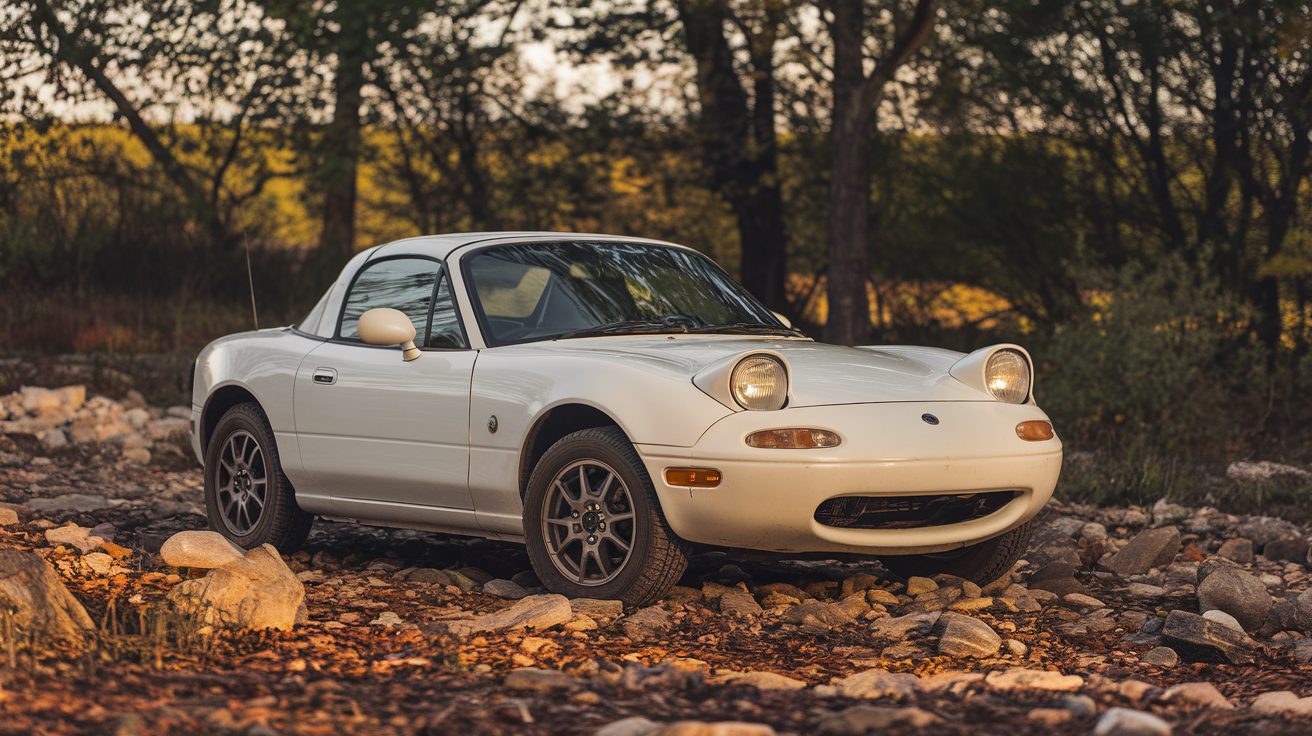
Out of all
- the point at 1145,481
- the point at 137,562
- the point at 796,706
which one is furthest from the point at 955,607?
the point at 1145,481

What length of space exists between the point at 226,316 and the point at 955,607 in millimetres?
16029

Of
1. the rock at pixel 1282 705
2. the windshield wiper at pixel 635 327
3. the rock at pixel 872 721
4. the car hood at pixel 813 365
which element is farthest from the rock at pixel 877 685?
the windshield wiper at pixel 635 327

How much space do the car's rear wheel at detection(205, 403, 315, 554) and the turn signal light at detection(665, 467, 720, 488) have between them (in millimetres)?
2486

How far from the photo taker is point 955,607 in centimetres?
555

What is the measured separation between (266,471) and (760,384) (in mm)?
2867

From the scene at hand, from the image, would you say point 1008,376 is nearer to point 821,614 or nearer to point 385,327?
point 821,614

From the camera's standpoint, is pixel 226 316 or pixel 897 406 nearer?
pixel 897 406

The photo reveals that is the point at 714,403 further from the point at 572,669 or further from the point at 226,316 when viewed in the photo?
the point at 226,316

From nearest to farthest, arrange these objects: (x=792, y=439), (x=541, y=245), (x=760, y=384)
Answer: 1. (x=792, y=439)
2. (x=760, y=384)
3. (x=541, y=245)

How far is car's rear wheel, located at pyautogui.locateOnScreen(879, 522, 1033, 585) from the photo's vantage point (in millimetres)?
5879

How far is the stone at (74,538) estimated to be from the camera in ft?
20.7

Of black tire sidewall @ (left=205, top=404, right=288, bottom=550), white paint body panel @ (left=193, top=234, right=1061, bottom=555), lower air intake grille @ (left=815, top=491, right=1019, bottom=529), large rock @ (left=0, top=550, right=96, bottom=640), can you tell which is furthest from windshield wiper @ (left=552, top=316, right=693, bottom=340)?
large rock @ (left=0, top=550, right=96, bottom=640)

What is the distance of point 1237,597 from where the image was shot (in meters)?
5.44

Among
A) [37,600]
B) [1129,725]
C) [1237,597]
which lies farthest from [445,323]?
[1129,725]
